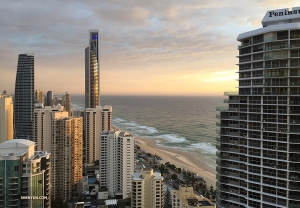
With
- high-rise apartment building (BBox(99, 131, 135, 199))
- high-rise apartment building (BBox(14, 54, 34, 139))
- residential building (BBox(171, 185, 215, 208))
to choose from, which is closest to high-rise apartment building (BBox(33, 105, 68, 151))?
high-rise apartment building (BBox(99, 131, 135, 199))

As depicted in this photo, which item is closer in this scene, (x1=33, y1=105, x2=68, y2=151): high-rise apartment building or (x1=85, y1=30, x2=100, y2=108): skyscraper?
(x1=33, y1=105, x2=68, y2=151): high-rise apartment building

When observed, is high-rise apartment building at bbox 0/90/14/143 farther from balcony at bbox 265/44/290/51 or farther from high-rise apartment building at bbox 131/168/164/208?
balcony at bbox 265/44/290/51

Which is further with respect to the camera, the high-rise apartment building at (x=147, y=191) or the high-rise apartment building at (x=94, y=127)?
the high-rise apartment building at (x=94, y=127)

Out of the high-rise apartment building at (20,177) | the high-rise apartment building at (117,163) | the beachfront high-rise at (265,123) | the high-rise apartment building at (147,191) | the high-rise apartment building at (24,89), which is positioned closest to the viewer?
the beachfront high-rise at (265,123)

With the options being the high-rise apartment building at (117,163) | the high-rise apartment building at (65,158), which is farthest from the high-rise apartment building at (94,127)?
the high-rise apartment building at (117,163)

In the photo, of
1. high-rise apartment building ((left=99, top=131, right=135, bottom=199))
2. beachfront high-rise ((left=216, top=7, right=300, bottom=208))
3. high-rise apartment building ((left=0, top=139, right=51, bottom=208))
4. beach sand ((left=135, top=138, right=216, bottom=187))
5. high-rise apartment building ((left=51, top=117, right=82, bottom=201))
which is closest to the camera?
beachfront high-rise ((left=216, top=7, right=300, bottom=208))

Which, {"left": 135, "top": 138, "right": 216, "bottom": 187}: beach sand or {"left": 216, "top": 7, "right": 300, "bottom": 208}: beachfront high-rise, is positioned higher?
{"left": 216, "top": 7, "right": 300, "bottom": 208}: beachfront high-rise

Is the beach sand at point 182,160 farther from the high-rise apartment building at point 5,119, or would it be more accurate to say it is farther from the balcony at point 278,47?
the high-rise apartment building at point 5,119

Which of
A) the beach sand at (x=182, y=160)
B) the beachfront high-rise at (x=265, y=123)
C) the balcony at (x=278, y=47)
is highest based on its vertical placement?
the balcony at (x=278, y=47)
